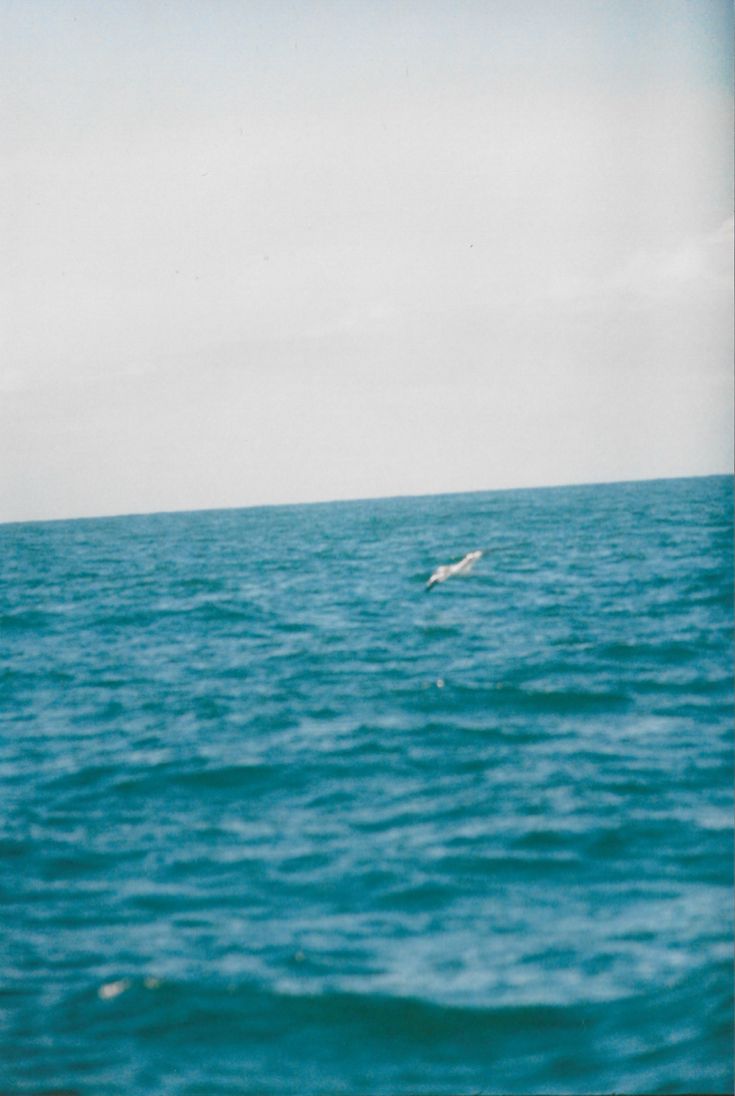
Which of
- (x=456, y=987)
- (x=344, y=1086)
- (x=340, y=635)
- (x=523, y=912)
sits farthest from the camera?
(x=340, y=635)

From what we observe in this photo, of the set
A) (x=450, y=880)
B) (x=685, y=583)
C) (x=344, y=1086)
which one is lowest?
(x=344, y=1086)

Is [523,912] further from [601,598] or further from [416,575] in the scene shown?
[416,575]

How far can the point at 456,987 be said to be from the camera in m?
6.72

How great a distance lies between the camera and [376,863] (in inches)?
338

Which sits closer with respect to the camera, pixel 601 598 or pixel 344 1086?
pixel 344 1086

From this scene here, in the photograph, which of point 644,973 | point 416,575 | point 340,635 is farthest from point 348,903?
point 416,575

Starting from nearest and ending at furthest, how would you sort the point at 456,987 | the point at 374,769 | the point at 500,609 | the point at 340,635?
the point at 456,987 < the point at 374,769 < the point at 340,635 < the point at 500,609

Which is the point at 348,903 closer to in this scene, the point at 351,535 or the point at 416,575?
the point at 416,575

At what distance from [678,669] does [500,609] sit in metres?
7.52

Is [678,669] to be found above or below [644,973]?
above

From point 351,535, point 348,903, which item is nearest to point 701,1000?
point 348,903

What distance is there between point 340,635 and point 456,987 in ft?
42.5

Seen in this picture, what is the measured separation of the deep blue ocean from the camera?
20.5ft

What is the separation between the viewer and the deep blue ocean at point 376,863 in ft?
20.5
